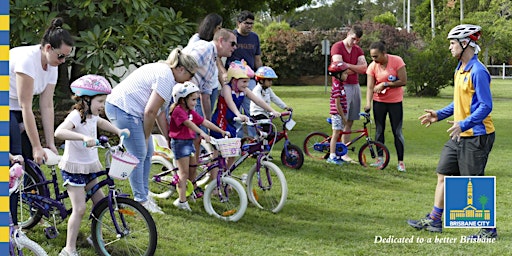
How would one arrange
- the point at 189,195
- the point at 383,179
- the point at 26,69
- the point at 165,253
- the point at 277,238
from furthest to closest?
1. the point at 383,179
2. the point at 189,195
3. the point at 277,238
4. the point at 165,253
5. the point at 26,69

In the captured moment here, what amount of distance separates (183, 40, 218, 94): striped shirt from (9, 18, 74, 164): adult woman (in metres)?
2.02

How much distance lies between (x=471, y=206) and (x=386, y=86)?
133 inches

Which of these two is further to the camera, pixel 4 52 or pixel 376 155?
pixel 376 155

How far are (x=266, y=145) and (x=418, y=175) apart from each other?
3.31 metres

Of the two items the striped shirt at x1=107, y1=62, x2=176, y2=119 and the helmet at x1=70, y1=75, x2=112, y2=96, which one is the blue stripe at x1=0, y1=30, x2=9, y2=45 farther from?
the striped shirt at x1=107, y1=62, x2=176, y2=119

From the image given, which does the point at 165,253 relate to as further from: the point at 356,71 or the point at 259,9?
the point at 259,9

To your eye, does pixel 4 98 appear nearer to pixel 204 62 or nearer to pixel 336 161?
pixel 204 62

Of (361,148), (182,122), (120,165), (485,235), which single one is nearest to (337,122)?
(361,148)

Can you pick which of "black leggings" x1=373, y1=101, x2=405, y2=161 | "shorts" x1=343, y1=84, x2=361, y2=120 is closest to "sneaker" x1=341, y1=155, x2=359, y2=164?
"shorts" x1=343, y1=84, x2=361, y2=120

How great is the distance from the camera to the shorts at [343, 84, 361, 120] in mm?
10953

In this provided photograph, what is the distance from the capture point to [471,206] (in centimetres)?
725

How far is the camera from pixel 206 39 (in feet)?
27.5

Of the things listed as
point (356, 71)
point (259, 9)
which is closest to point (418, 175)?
point (356, 71)

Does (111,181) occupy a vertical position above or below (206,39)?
below
